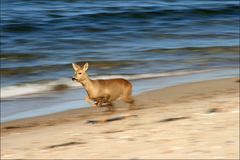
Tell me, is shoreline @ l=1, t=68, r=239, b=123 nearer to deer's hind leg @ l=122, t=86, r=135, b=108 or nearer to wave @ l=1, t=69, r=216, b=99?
wave @ l=1, t=69, r=216, b=99

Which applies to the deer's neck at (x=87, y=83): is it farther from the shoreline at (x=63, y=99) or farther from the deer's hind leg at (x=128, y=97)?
the deer's hind leg at (x=128, y=97)

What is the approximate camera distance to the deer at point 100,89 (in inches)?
362

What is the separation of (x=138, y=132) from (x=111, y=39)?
11.4 meters

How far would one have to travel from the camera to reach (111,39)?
18.2 meters

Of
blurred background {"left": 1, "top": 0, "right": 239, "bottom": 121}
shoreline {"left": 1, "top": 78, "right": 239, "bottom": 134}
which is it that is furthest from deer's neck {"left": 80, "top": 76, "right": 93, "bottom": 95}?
blurred background {"left": 1, "top": 0, "right": 239, "bottom": 121}

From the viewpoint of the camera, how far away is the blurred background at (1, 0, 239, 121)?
42.1ft

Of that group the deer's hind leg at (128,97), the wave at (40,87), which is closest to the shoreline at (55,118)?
the deer's hind leg at (128,97)

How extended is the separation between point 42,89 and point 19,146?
417 cm

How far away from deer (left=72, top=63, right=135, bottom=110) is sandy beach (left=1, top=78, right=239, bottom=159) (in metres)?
0.13

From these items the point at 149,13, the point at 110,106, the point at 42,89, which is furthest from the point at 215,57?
the point at 149,13

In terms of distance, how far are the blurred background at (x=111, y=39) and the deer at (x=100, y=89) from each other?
1.26m

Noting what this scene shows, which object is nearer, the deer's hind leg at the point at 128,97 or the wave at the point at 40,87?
the deer's hind leg at the point at 128,97

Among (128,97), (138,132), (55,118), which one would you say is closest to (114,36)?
(128,97)

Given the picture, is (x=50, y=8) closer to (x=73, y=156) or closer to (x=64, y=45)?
(x=64, y=45)
